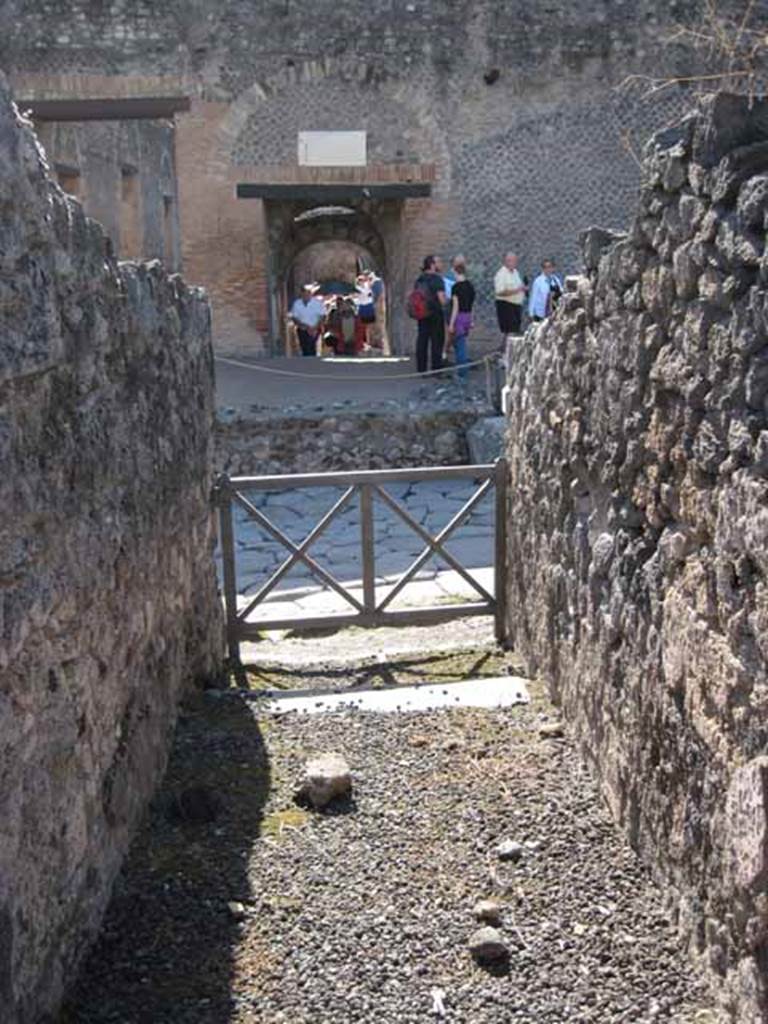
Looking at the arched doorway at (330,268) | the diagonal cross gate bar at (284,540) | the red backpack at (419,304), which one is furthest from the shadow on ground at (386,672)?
the arched doorway at (330,268)

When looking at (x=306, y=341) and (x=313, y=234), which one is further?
(x=313, y=234)

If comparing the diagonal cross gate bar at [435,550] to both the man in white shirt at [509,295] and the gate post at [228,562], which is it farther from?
the man in white shirt at [509,295]

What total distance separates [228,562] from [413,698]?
1311 mm

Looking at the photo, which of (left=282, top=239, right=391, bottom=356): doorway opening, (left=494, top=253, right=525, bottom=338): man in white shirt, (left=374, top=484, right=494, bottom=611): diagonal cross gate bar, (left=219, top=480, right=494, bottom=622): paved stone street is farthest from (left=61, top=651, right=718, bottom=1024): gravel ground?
(left=282, top=239, right=391, bottom=356): doorway opening

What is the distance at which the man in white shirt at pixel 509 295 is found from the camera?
517 inches

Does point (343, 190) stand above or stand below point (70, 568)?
above

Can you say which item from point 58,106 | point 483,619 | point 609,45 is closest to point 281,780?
point 483,619

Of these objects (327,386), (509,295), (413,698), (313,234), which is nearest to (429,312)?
(509,295)

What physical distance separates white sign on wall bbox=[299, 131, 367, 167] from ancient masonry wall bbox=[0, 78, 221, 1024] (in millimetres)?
11724

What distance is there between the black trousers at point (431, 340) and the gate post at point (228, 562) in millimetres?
7433

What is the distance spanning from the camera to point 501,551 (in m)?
5.84

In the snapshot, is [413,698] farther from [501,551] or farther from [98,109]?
[98,109]

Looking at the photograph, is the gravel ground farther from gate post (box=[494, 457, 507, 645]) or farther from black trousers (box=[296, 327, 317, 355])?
black trousers (box=[296, 327, 317, 355])

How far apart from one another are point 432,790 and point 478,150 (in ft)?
42.7
